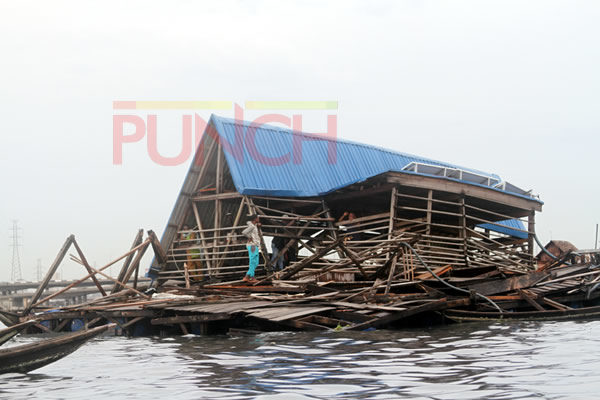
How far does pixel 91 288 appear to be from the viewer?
3528 centimetres

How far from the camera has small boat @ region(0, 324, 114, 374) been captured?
7.96 m

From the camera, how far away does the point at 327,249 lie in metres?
13.1

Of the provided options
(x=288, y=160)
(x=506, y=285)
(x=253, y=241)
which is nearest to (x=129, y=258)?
(x=253, y=241)

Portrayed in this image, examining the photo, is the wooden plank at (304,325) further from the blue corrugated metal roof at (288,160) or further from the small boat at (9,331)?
the blue corrugated metal roof at (288,160)

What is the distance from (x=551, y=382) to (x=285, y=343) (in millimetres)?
4722

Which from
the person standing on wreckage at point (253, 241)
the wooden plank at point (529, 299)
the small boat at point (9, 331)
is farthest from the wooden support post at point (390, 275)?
the small boat at point (9, 331)

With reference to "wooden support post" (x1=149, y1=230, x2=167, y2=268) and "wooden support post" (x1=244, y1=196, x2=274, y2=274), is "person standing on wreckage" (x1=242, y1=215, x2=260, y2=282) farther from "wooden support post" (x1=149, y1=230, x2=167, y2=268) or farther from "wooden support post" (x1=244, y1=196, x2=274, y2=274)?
"wooden support post" (x1=149, y1=230, x2=167, y2=268)

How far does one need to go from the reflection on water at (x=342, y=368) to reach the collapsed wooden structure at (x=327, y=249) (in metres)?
1.21

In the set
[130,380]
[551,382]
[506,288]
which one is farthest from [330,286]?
[551,382]

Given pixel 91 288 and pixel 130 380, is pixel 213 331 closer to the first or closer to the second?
pixel 130 380

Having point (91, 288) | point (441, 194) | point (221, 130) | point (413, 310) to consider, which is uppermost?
point (221, 130)

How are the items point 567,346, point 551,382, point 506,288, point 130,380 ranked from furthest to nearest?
point 506,288, point 567,346, point 130,380, point 551,382

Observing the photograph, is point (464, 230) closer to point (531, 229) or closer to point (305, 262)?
point (531, 229)

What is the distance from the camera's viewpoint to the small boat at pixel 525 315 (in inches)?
518
